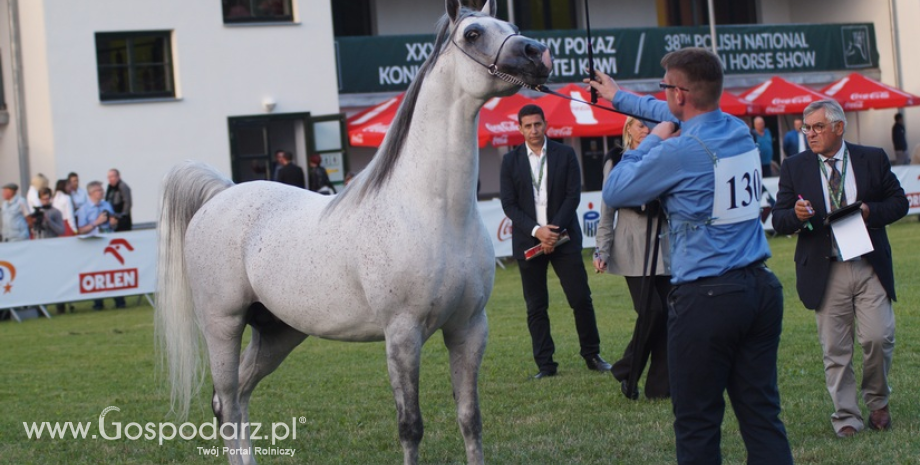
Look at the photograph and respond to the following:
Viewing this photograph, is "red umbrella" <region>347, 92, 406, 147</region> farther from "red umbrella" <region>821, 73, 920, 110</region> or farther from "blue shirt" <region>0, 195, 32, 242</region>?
"red umbrella" <region>821, 73, 920, 110</region>

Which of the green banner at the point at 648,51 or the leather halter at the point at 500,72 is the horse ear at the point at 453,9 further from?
the green banner at the point at 648,51

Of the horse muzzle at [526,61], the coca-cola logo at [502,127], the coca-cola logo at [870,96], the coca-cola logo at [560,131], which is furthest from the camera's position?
the coca-cola logo at [870,96]

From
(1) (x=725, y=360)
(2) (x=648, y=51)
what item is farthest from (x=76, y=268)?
(2) (x=648, y=51)

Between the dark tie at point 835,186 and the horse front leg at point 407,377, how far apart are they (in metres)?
2.75

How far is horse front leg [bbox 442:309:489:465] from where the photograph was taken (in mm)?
5559

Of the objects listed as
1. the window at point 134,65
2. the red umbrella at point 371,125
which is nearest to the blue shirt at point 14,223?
the window at point 134,65

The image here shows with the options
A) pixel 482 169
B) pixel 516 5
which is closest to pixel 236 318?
pixel 482 169

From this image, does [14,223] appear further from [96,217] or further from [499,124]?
[499,124]

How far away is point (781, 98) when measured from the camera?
27.2 metres

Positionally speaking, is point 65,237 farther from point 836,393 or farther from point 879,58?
point 879,58

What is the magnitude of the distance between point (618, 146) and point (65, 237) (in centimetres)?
1095

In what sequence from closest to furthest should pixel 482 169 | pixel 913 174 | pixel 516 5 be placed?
pixel 913 174 < pixel 482 169 < pixel 516 5

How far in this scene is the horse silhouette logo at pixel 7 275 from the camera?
52.9 feet

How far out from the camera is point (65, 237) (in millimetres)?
16531
